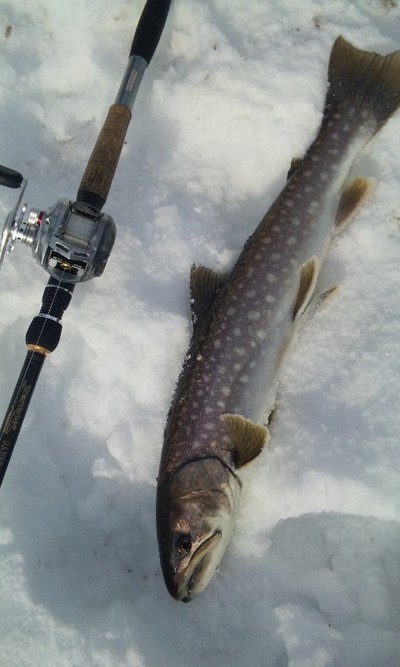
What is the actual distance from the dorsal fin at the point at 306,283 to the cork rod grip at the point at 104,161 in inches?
36.9

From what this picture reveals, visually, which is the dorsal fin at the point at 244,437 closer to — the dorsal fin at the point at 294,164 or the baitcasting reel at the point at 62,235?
the baitcasting reel at the point at 62,235

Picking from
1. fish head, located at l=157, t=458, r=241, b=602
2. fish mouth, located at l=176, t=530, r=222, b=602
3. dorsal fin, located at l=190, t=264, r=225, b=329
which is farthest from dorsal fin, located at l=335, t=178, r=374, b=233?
fish mouth, located at l=176, t=530, r=222, b=602

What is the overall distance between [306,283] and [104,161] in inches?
41.1

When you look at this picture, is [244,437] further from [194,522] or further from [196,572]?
[196,572]

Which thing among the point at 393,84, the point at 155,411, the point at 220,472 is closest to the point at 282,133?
the point at 393,84

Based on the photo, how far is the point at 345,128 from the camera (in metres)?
2.56

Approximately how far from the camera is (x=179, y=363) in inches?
102

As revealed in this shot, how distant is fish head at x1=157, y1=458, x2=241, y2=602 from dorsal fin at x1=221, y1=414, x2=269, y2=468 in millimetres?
89

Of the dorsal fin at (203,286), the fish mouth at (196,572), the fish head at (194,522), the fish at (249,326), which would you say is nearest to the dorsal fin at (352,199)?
the fish at (249,326)

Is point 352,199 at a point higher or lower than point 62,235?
higher

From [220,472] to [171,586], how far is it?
1.61 feet

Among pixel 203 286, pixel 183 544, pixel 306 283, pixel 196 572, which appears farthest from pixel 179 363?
pixel 196 572

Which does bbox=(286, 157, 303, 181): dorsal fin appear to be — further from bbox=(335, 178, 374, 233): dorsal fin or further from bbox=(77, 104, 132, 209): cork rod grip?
bbox=(77, 104, 132, 209): cork rod grip

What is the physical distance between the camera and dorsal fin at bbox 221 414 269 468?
222 centimetres
